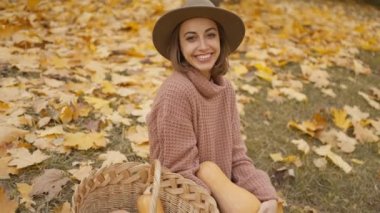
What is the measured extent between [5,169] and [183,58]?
1.09 meters

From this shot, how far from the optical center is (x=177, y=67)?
7.05 feet

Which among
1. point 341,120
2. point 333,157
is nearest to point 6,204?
point 333,157

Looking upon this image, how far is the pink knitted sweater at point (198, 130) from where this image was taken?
199cm

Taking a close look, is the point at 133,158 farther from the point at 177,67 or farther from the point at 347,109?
the point at 347,109

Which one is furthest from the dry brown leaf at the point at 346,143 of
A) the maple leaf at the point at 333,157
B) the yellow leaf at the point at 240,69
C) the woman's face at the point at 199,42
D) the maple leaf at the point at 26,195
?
the maple leaf at the point at 26,195

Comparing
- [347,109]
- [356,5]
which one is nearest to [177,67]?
[347,109]

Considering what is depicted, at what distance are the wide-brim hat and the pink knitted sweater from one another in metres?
0.19

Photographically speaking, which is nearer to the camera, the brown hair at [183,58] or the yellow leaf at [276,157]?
the brown hair at [183,58]

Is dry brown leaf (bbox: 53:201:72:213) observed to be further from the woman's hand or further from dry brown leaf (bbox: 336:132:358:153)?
dry brown leaf (bbox: 336:132:358:153)

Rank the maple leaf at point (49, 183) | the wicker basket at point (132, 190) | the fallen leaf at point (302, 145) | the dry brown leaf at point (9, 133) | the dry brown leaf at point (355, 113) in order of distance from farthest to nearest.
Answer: the dry brown leaf at point (355, 113) < the fallen leaf at point (302, 145) < the dry brown leaf at point (9, 133) < the maple leaf at point (49, 183) < the wicker basket at point (132, 190)

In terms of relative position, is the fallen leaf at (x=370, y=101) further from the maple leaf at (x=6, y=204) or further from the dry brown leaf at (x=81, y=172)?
the maple leaf at (x=6, y=204)

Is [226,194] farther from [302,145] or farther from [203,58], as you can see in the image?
[302,145]

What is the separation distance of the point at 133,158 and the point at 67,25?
236 cm

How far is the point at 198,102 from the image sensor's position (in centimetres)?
207
